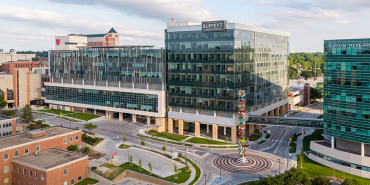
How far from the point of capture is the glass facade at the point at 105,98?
116000mm

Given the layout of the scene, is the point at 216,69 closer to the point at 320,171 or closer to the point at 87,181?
the point at 320,171

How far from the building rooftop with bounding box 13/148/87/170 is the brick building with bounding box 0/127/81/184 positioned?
1.32 metres

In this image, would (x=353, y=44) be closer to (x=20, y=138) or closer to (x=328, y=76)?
(x=328, y=76)

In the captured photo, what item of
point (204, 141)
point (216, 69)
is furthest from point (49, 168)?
point (216, 69)

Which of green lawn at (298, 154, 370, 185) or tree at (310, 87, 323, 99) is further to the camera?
tree at (310, 87, 323, 99)

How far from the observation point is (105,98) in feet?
422

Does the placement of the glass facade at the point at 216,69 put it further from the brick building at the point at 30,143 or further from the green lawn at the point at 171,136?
the brick building at the point at 30,143

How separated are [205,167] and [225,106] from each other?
2540 centimetres

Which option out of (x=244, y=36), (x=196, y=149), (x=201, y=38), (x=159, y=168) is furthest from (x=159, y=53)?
(x=159, y=168)

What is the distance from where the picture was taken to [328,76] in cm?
7850

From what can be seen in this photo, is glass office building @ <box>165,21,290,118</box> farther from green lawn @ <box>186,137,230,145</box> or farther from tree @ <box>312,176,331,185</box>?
tree @ <box>312,176,331,185</box>

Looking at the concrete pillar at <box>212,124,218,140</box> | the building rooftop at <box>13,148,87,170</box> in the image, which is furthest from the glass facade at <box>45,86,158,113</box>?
the building rooftop at <box>13,148,87,170</box>

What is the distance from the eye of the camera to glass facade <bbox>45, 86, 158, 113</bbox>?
116 m

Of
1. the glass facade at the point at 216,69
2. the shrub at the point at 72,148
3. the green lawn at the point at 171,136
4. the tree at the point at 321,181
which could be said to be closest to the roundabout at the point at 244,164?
the tree at the point at 321,181
